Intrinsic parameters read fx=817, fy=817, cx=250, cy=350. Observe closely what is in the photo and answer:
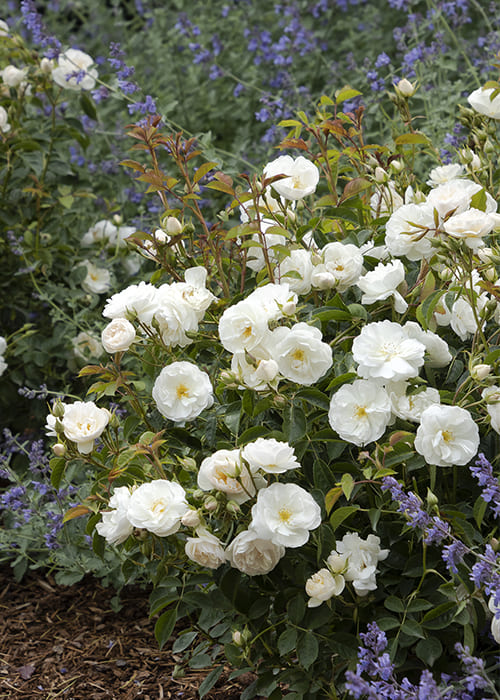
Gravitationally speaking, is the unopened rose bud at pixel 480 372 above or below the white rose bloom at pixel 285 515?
above

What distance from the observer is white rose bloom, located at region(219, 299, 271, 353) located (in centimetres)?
146

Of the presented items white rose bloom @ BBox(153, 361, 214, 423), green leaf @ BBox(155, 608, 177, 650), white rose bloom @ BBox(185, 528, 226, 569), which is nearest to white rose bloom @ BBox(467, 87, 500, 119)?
white rose bloom @ BBox(153, 361, 214, 423)

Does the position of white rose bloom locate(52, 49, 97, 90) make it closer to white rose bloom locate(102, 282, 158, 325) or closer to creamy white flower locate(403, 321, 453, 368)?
white rose bloom locate(102, 282, 158, 325)

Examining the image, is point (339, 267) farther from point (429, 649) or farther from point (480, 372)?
point (429, 649)

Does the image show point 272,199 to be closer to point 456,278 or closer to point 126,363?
point 456,278

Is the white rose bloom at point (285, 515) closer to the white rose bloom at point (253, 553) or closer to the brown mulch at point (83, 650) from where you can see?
the white rose bloom at point (253, 553)

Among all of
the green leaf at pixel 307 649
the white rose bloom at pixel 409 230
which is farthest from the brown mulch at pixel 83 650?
the white rose bloom at pixel 409 230

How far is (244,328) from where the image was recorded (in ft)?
4.82

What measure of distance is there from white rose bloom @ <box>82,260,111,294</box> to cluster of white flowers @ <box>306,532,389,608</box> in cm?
158

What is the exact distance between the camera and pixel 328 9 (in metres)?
4.33

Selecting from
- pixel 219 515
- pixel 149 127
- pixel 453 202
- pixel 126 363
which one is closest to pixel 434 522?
pixel 219 515

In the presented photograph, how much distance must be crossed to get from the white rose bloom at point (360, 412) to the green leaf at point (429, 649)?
0.38 metres

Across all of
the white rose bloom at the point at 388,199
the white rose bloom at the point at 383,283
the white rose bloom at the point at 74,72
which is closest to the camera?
the white rose bloom at the point at 383,283

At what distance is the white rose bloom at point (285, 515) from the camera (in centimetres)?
138
